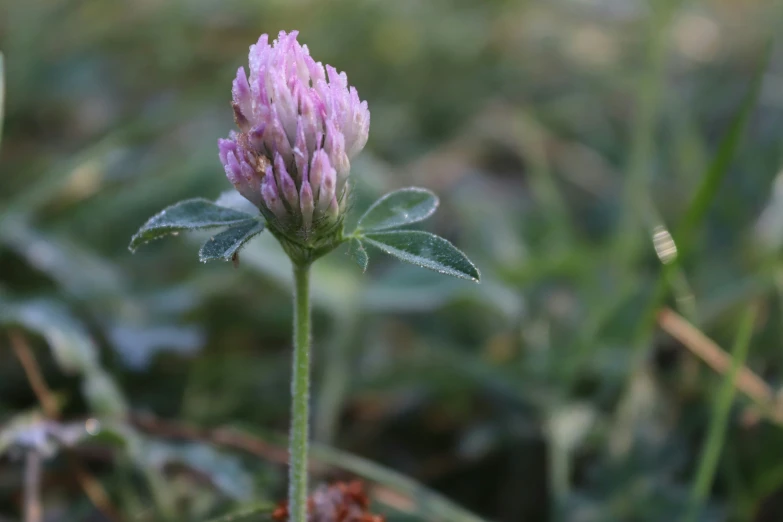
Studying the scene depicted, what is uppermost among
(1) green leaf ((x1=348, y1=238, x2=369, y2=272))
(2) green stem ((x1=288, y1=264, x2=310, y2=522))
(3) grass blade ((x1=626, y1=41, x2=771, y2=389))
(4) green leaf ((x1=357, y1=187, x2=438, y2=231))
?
(3) grass blade ((x1=626, y1=41, x2=771, y2=389))

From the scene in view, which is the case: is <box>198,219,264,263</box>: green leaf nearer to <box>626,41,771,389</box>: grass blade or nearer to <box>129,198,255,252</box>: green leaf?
<box>129,198,255,252</box>: green leaf

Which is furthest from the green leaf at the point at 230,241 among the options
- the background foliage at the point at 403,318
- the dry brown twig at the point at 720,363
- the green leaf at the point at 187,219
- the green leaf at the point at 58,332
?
the dry brown twig at the point at 720,363

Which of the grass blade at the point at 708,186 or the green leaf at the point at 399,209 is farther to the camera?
the grass blade at the point at 708,186

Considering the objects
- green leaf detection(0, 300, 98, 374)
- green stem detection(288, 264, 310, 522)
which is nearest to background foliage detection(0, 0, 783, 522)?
green leaf detection(0, 300, 98, 374)

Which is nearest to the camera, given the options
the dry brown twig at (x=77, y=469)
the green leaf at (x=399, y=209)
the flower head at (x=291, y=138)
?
the flower head at (x=291, y=138)

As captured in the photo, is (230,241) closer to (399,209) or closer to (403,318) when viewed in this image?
(399,209)

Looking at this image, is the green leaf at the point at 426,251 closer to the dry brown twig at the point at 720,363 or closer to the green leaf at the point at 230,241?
the green leaf at the point at 230,241

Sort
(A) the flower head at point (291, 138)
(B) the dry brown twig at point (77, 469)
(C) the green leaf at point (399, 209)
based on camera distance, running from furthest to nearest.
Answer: (B) the dry brown twig at point (77, 469), (C) the green leaf at point (399, 209), (A) the flower head at point (291, 138)
